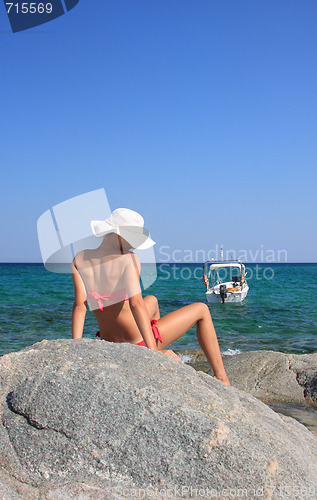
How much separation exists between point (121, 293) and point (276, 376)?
3.95 m

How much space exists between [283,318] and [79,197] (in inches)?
545

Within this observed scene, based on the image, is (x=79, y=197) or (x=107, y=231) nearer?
(x=107, y=231)

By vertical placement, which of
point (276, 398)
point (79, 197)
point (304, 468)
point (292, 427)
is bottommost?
point (276, 398)

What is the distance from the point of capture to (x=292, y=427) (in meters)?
3.43

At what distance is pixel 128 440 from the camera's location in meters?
2.51

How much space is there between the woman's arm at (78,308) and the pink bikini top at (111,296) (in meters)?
0.09

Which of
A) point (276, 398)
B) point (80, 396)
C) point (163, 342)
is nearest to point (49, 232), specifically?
point (163, 342)

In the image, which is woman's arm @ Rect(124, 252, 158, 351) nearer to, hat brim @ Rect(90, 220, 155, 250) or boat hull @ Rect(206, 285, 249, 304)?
hat brim @ Rect(90, 220, 155, 250)

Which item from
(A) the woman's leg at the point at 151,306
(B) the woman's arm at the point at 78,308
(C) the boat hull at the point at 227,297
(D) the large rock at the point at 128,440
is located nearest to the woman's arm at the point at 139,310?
(A) the woman's leg at the point at 151,306

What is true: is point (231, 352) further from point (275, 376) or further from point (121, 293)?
point (121, 293)

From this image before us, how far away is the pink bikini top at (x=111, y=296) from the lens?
387 cm

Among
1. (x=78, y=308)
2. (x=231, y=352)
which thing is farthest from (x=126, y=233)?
(x=231, y=352)

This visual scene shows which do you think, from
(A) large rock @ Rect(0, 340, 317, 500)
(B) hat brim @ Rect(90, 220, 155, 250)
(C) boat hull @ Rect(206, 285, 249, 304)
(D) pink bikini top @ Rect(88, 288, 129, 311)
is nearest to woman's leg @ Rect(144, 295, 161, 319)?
(D) pink bikini top @ Rect(88, 288, 129, 311)

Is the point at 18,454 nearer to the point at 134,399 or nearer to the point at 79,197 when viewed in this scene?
the point at 134,399
